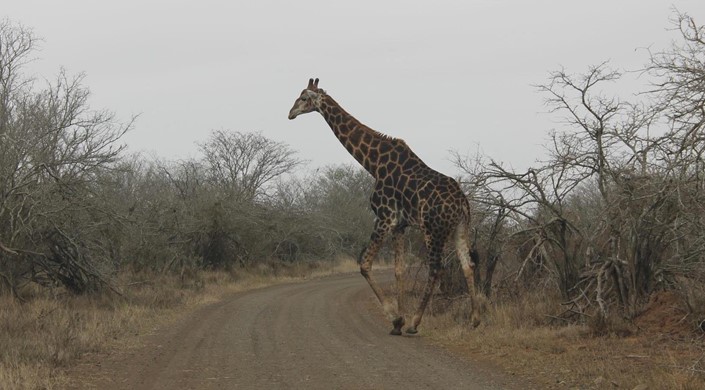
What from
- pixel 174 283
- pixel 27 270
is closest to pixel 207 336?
pixel 27 270

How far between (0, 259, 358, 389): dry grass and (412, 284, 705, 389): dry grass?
5558mm

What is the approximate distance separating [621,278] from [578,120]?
2761mm

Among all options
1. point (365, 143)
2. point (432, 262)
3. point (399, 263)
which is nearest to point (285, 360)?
point (432, 262)

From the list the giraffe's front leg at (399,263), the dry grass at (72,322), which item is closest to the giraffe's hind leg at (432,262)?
the giraffe's front leg at (399,263)

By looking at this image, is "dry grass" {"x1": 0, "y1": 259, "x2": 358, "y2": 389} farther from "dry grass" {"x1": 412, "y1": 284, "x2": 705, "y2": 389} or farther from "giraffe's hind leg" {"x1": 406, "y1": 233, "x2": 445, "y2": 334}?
"dry grass" {"x1": 412, "y1": 284, "x2": 705, "y2": 389}

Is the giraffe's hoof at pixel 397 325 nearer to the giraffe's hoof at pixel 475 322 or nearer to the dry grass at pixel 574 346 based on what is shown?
the dry grass at pixel 574 346

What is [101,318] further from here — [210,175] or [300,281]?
[210,175]

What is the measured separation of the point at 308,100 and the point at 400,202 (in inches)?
115

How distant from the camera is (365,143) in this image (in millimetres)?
12992

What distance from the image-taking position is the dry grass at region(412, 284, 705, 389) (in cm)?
716

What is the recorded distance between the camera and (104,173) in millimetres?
16938

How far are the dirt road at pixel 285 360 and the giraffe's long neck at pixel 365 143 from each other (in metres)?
3.21

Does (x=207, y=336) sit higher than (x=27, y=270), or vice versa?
(x=27, y=270)

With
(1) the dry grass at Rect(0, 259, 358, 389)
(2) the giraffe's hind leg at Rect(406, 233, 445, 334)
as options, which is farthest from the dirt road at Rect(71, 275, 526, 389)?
(1) the dry grass at Rect(0, 259, 358, 389)
